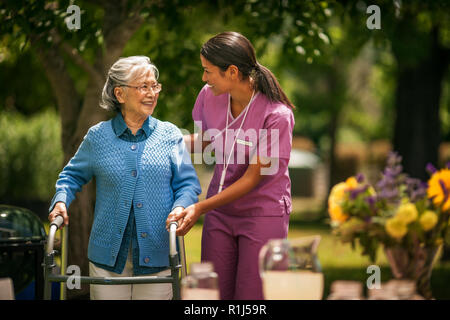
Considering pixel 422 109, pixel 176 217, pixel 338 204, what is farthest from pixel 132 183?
pixel 422 109

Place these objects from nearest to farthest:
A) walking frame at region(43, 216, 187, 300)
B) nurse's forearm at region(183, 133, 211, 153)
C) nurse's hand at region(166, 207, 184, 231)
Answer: walking frame at region(43, 216, 187, 300) → nurse's hand at region(166, 207, 184, 231) → nurse's forearm at region(183, 133, 211, 153)

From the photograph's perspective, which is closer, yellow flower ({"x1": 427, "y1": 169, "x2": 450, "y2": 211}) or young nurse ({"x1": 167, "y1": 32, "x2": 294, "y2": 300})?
yellow flower ({"x1": 427, "y1": 169, "x2": 450, "y2": 211})

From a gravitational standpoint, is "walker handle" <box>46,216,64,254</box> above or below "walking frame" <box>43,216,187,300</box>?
above

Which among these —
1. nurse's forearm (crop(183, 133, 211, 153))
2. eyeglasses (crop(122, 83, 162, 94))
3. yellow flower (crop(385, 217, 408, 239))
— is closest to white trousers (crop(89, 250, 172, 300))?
nurse's forearm (crop(183, 133, 211, 153))

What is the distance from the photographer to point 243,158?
3.04 meters

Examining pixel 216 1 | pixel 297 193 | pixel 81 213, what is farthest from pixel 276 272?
pixel 297 193

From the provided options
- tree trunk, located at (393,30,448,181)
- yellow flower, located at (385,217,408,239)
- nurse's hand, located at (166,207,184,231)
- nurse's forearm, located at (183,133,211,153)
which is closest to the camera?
yellow flower, located at (385,217,408,239)

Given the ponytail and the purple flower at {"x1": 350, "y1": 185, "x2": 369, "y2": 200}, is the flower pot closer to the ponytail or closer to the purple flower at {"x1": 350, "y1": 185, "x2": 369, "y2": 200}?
the purple flower at {"x1": 350, "y1": 185, "x2": 369, "y2": 200}

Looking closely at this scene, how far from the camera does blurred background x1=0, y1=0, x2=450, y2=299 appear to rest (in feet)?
18.9

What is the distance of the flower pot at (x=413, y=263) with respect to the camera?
8.38ft

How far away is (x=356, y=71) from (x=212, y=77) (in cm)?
2430

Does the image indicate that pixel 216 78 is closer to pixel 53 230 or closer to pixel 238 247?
pixel 238 247

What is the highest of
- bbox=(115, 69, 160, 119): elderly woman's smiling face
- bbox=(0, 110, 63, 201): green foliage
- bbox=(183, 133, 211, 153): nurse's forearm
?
bbox=(115, 69, 160, 119): elderly woman's smiling face

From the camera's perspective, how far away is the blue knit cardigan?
9.61ft
